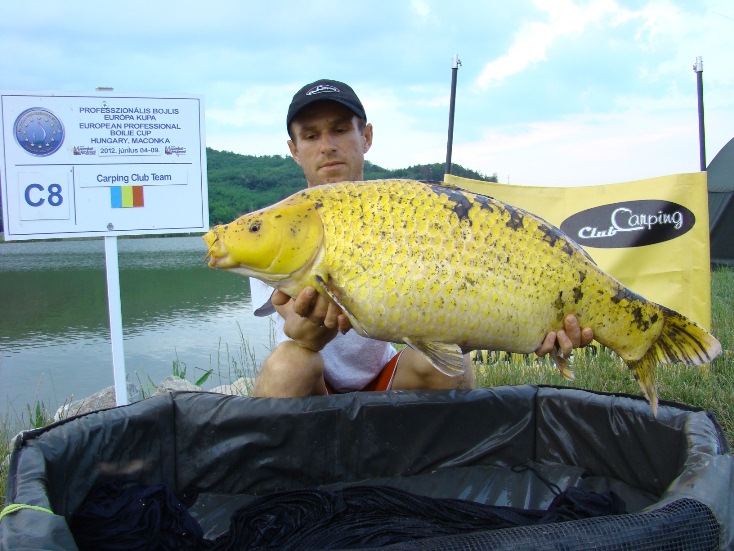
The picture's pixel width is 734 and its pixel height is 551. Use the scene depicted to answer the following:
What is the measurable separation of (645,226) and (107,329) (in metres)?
5.02

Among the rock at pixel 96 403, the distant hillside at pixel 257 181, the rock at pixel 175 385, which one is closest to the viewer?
the rock at pixel 96 403

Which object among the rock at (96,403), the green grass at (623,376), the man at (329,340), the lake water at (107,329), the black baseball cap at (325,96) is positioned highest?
the black baseball cap at (325,96)

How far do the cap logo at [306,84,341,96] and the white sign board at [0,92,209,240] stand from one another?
809 mm

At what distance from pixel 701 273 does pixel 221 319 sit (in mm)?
4591

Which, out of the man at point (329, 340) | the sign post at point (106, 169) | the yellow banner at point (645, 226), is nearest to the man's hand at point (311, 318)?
the man at point (329, 340)

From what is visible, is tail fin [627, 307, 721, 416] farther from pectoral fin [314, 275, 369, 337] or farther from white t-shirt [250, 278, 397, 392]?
white t-shirt [250, 278, 397, 392]

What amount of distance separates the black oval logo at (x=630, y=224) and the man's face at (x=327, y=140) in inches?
57.2

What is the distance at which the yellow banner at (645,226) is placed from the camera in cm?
284

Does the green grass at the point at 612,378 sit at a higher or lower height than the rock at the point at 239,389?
higher

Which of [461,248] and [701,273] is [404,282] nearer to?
[461,248]

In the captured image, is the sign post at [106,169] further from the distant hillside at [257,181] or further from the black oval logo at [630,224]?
the distant hillside at [257,181]

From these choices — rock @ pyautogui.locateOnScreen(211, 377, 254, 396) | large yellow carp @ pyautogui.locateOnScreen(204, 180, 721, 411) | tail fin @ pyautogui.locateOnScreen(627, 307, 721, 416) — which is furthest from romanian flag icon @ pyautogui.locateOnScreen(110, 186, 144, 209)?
tail fin @ pyautogui.locateOnScreen(627, 307, 721, 416)

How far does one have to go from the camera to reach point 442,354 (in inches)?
48.1

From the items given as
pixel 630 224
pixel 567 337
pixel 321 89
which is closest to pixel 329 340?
pixel 567 337
